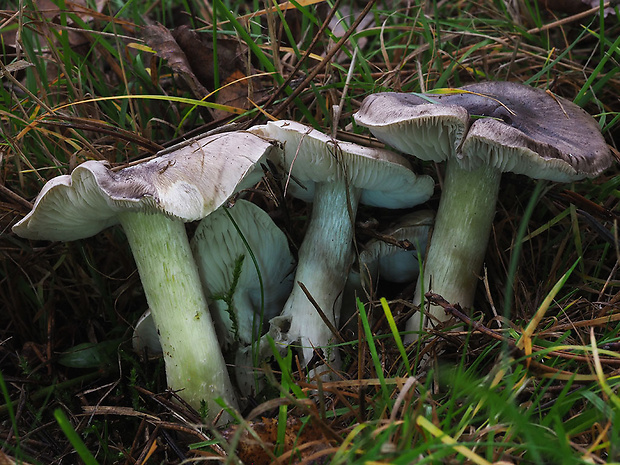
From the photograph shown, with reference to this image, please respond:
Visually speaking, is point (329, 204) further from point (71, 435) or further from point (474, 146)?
point (71, 435)

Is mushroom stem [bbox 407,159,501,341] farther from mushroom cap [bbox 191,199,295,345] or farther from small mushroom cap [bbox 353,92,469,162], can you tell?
mushroom cap [bbox 191,199,295,345]

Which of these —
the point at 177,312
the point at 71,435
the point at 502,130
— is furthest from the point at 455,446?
the point at 177,312

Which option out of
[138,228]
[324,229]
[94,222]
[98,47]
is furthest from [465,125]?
[98,47]

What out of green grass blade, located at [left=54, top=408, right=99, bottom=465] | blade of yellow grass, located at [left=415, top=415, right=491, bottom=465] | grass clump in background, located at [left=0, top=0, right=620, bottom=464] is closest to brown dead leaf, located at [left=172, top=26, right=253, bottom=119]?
grass clump in background, located at [left=0, top=0, right=620, bottom=464]

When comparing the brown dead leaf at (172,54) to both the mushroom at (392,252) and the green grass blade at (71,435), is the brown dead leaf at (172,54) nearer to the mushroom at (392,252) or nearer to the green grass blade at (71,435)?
the mushroom at (392,252)

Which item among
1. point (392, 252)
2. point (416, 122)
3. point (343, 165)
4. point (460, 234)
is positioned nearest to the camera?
point (416, 122)

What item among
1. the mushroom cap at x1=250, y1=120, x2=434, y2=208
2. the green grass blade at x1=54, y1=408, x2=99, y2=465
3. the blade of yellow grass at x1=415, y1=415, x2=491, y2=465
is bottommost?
the blade of yellow grass at x1=415, y1=415, x2=491, y2=465

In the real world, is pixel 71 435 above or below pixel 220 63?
below
